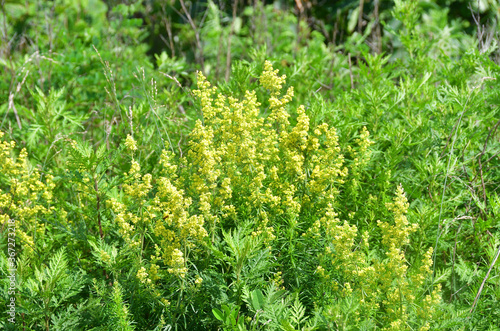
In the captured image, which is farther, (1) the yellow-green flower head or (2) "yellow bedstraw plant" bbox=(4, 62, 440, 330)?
(1) the yellow-green flower head

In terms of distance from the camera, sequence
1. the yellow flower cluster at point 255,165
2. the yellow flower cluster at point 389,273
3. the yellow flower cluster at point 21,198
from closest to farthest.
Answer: the yellow flower cluster at point 389,273 < the yellow flower cluster at point 255,165 < the yellow flower cluster at point 21,198

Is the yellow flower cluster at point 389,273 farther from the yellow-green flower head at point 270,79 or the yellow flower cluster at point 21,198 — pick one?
the yellow flower cluster at point 21,198

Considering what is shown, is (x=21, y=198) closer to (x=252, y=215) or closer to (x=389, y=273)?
(x=252, y=215)

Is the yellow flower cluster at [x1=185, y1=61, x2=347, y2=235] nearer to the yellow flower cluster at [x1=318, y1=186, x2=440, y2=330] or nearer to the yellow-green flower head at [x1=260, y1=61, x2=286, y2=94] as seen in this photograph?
the yellow-green flower head at [x1=260, y1=61, x2=286, y2=94]

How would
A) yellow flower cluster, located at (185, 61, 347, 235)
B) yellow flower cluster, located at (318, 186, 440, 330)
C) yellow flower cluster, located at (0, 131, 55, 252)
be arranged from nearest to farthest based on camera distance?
yellow flower cluster, located at (318, 186, 440, 330) → yellow flower cluster, located at (185, 61, 347, 235) → yellow flower cluster, located at (0, 131, 55, 252)

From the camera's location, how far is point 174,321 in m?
1.73

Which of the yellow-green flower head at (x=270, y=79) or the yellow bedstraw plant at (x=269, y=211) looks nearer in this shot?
the yellow bedstraw plant at (x=269, y=211)

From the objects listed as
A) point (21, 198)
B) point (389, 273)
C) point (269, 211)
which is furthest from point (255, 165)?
point (21, 198)

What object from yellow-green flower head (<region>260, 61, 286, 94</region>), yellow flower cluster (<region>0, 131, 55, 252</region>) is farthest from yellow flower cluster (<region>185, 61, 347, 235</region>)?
yellow flower cluster (<region>0, 131, 55, 252</region>)

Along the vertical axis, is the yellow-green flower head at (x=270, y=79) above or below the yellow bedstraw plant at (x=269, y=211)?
above

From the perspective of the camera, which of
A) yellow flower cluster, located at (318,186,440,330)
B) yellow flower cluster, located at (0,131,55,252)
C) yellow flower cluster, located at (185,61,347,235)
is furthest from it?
yellow flower cluster, located at (0,131,55,252)

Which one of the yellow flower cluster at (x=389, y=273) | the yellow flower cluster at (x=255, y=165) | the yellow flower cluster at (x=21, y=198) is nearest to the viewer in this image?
the yellow flower cluster at (x=389, y=273)

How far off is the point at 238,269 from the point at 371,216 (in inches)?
28.3

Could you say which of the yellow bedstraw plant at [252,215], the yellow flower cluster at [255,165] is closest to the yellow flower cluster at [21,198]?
the yellow bedstraw plant at [252,215]
